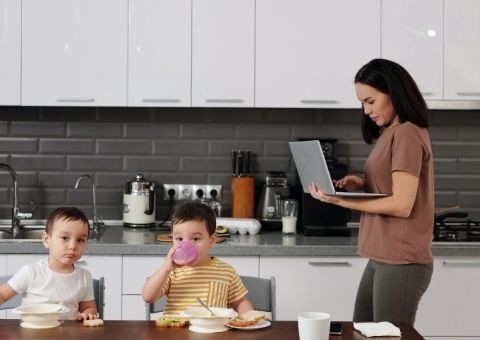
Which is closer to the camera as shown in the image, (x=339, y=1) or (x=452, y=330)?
(x=452, y=330)

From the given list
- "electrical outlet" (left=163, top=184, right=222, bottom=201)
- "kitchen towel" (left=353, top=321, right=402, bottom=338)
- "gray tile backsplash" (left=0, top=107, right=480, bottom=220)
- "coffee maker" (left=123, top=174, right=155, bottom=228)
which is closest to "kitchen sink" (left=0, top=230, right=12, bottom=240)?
"gray tile backsplash" (left=0, top=107, right=480, bottom=220)

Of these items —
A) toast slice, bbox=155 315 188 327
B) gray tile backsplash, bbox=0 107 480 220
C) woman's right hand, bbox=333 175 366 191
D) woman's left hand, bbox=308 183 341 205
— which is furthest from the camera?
gray tile backsplash, bbox=0 107 480 220

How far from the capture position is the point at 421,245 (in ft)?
9.50

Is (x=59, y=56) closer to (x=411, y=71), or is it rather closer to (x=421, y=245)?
(x=411, y=71)

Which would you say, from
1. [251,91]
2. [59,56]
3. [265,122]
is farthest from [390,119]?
[59,56]

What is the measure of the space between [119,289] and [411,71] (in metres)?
1.68

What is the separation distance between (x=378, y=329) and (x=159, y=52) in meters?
2.05

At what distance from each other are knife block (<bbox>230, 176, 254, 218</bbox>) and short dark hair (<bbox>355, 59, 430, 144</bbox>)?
1.38 m

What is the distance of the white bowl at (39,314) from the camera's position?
7.55ft

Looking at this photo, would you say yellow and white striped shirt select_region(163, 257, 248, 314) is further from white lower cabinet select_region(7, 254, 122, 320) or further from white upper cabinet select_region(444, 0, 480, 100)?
white upper cabinet select_region(444, 0, 480, 100)

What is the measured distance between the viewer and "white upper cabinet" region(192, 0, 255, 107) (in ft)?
12.9

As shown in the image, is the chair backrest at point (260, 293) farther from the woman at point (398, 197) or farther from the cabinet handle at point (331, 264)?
the cabinet handle at point (331, 264)

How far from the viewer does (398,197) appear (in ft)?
9.34

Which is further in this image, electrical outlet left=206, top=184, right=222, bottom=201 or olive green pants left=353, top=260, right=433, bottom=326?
electrical outlet left=206, top=184, right=222, bottom=201
